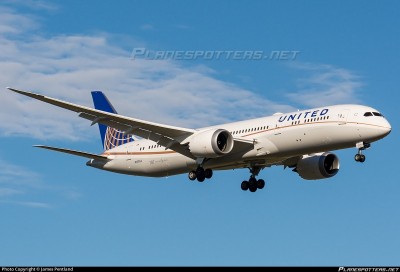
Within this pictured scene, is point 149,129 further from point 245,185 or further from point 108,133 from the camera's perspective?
point 108,133

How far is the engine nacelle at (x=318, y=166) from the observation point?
64.9 meters

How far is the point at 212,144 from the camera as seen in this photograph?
59.1m

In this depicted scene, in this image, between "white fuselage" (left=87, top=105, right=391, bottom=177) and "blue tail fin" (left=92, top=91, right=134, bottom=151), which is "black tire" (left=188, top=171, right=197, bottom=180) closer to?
"white fuselage" (left=87, top=105, right=391, bottom=177)

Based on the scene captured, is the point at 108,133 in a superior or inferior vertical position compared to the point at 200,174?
superior

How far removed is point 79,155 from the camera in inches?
2594

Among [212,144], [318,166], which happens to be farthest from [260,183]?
[212,144]

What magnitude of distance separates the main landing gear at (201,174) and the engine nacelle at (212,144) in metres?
1.51

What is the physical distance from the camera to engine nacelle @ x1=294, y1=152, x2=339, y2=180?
6488cm

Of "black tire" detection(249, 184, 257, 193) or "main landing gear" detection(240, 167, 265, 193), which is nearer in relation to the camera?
"main landing gear" detection(240, 167, 265, 193)

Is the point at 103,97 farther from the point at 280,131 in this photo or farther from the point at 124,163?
the point at 280,131

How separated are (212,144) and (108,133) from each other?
50.7ft

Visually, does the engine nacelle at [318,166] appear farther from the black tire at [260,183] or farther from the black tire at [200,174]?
the black tire at [200,174]

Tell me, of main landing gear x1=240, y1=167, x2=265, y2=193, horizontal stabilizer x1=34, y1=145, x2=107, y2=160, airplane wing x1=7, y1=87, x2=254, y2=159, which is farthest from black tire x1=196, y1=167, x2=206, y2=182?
horizontal stabilizer x1=34, y1=145, x2=107, y2=160

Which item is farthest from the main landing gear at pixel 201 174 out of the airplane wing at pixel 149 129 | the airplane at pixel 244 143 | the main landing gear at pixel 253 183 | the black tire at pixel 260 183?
the black tire at pixel 260 183
